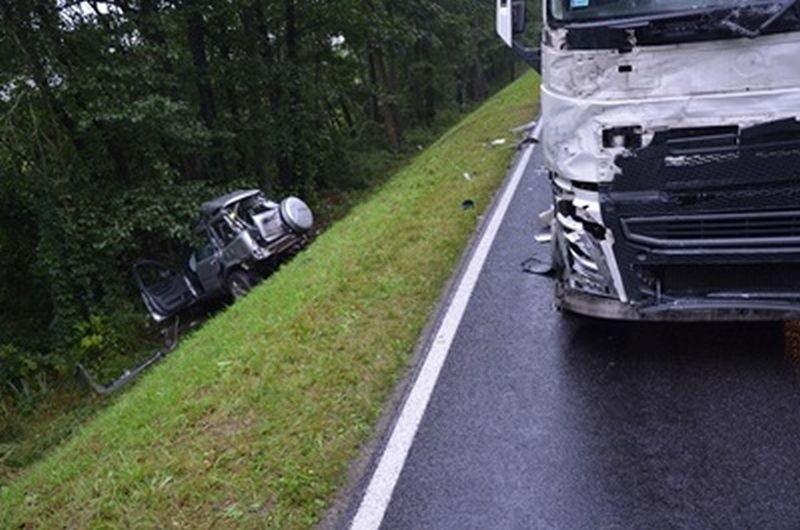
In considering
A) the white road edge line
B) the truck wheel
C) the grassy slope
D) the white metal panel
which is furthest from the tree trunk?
the white metal panel

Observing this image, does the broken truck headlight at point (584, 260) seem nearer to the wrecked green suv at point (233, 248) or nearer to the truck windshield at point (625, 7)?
the truck windshield at point (625, 7)

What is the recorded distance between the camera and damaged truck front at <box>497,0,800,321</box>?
416cm

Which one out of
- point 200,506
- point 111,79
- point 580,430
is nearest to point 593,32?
point 580,430

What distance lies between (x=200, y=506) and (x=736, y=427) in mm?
3165

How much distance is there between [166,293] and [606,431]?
12373 mm

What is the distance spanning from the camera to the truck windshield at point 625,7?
171 inches

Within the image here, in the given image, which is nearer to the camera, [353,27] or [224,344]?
[224,344]

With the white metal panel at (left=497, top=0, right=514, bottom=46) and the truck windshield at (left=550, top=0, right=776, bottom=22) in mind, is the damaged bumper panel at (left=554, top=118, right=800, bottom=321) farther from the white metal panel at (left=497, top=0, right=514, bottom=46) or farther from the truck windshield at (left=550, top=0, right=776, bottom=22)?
the white metal panel at (left=497, top=0, right=514, bottom=46)

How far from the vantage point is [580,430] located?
4391 mm

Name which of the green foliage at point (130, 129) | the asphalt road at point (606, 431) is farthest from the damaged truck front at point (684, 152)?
the green foliage at point (130, 129)

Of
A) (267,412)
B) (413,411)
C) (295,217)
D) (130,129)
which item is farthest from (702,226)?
(130,129)

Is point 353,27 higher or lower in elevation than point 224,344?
higher

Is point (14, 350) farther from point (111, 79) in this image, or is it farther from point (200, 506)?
point (200, 506)

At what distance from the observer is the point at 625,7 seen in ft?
15.2
